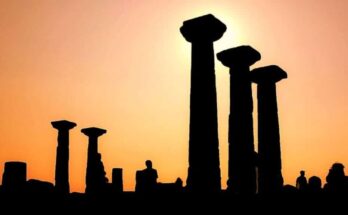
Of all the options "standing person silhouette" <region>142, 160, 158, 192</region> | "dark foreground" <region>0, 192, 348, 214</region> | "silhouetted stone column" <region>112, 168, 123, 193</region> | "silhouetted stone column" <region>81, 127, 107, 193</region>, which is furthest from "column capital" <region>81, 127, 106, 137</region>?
"dark foreground" <region>0, 192, 348, 214</region>

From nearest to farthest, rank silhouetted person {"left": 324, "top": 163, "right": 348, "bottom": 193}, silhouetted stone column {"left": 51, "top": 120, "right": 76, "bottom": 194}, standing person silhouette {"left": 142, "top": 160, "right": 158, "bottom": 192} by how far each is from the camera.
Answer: silhouetted person {"left": 324, "top": 163, "right": 348, "bottom": 193}, standing person silhouette {"left": 142, "top": 160, "right": 158, "bottom": 192}, silhouetted stone column {"left": 51, "top": 120, "right": 76, "bottom": 194}

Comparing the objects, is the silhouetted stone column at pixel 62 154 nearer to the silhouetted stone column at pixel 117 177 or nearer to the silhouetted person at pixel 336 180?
the silhouetted stone column at pixel 117 177

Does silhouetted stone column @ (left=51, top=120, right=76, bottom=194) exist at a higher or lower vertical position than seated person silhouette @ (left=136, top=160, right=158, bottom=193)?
higher

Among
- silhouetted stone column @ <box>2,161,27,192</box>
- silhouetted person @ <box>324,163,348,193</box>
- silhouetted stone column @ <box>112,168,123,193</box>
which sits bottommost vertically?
silhouetted stone column @ <box>2,161,27,192</box>

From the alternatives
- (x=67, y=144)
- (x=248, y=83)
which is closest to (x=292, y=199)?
(x=248, y=83)

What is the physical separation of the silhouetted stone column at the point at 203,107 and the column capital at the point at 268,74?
13.9ft

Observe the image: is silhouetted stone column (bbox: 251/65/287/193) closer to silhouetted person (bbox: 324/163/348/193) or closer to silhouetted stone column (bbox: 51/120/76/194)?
silhouetted person (bbox: 324/163/348/193)

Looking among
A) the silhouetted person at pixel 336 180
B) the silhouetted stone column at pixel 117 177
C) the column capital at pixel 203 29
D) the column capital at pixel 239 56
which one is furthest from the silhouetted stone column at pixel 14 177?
the silhouetted stone column at pixel 117 177

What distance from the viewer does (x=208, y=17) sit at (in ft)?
45.2

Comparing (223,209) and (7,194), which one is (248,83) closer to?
(223,209)

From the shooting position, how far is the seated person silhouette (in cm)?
1675

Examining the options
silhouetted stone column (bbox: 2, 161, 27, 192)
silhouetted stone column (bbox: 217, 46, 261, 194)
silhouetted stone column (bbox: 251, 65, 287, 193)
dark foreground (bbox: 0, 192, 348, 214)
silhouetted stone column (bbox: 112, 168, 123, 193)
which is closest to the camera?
silhouetted stone column (bbox: 2, 161, 27, 192)

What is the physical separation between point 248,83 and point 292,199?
5193 mm

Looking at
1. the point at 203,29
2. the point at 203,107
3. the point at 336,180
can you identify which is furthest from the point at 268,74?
the point at 203,107
